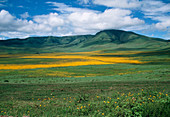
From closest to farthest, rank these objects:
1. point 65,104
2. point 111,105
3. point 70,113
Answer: point 70,113 → point 111,105 → point 65,104

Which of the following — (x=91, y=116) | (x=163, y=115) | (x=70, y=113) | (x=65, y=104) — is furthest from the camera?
(x=65, y=104)

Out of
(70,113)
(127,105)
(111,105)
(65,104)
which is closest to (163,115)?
(127,105)

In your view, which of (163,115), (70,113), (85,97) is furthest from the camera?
(85,97)

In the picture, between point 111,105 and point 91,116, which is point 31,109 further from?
point 111,105

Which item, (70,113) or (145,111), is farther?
(70,113)

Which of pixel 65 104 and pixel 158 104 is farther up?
pixel 158 104

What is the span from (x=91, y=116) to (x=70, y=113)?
147 cm

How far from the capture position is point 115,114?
8938mm

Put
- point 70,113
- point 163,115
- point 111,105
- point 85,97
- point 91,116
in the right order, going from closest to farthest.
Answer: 1. point 163,115
2. point 91,116
3. point 70,113
4. point 111,105
5. point 85,97

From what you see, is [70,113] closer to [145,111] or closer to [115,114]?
[115,114]

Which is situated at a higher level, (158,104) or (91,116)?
(158,104)

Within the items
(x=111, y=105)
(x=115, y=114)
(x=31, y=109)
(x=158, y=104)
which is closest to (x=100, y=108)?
(x=111, y=105)

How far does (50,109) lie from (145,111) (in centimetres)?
628

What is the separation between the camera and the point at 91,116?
9.21 m
